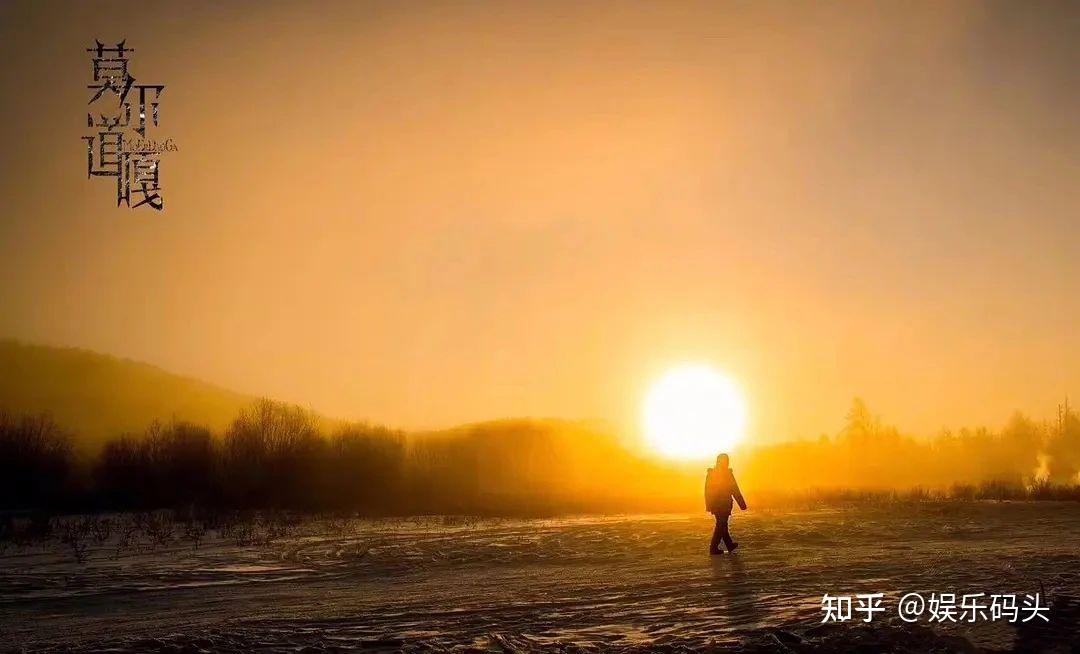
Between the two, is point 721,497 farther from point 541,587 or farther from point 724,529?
point 541,587

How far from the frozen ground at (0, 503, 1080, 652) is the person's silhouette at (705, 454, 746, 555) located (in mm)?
624

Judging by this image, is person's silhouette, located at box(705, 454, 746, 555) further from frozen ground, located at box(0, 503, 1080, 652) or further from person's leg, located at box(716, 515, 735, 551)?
frozen ground, located at box(0, 503, 1080, 652)

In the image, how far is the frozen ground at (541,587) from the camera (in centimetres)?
1127

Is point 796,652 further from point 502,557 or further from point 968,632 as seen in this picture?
point 502,557

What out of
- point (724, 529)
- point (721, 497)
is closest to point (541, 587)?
point (724, 529)

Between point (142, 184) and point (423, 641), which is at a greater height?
point (142, 184)

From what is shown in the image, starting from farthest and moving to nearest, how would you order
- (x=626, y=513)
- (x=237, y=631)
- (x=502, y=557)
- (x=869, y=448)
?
(x=869, y=448)
(x=626, y=513)
(x=502, y=557)
(x=237, y=631)

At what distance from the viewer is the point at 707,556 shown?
64.4ft

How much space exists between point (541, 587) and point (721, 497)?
6.38 meters

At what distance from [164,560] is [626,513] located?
2159 centimetres

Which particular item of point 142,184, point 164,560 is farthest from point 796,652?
point 142,184

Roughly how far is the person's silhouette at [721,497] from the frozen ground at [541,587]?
0.62m

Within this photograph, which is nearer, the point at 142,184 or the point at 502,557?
the point at 502,557

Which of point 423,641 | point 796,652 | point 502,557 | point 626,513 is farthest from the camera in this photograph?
point 626,513
